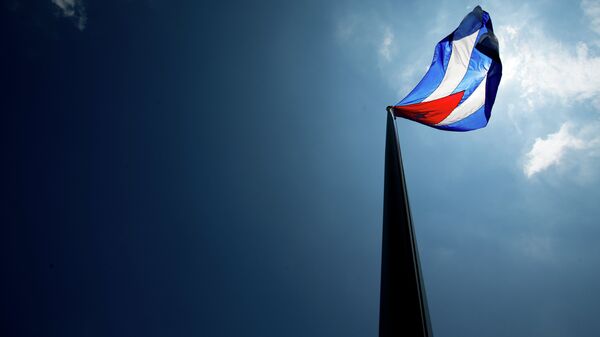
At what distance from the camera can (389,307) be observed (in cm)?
271

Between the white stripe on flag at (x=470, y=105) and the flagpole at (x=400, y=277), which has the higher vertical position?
the white stripe on flag at (x=470, y=105)

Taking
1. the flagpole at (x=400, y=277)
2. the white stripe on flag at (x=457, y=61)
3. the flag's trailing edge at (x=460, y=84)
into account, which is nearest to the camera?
the flagpole at (x=400, y=277)

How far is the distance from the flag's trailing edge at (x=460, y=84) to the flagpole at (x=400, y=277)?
14.5ft

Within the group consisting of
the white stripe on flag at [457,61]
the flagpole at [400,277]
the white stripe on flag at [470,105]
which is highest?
the white stripe on flag at [457,61]

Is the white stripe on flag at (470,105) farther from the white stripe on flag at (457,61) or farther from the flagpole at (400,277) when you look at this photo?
the flagpole at (400,277)

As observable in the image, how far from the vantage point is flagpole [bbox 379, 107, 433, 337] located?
2557 mm

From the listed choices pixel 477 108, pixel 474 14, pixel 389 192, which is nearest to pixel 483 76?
pixel 477 108

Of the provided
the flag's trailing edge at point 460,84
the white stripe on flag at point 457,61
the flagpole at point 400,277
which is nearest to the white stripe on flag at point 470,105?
the flag's trailing edge at point 460,84

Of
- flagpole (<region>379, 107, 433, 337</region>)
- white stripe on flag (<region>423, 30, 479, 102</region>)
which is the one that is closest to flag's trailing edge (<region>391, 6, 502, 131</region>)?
white stripe on flag (<region>423, 30, 479, 102</region>)

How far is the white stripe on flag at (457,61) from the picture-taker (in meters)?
7.56

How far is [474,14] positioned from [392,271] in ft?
24.2

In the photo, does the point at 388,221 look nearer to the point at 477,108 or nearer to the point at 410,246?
the point at 410,246

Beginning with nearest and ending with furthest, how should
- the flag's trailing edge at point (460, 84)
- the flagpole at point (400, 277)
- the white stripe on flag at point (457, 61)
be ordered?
1. the flagpole at point (400, 277)
2. the flag's trailing edge at point (460, 84)
3. the white stripe on flag at point (457, 61)

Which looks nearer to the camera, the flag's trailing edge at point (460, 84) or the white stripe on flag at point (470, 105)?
the flag's trailing edge at point (460, 84)
